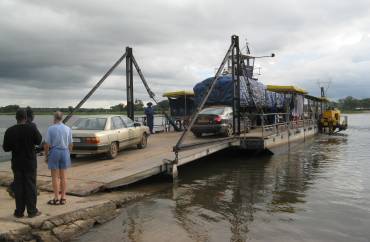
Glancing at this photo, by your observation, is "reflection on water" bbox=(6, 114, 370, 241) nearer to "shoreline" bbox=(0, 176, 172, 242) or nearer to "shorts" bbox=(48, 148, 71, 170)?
"shoreline" bbox=(0, 176, 172, 242)

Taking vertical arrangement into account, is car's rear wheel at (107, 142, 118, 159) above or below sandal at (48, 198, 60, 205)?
above

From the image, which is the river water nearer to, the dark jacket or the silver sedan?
the dark jacket

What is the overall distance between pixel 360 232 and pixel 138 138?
9078mm

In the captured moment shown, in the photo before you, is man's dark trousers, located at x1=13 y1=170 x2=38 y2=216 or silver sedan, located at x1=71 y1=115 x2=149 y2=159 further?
silver sedan, located at x1=71 y1=115 x2=149 y2=159

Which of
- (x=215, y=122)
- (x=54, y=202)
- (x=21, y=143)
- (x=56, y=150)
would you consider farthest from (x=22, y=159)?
(x=215, y=122)

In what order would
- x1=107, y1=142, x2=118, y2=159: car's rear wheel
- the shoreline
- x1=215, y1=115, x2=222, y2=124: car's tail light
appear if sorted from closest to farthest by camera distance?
the shoreline → x1=107, y1=142, x2=118, y2=159: car's rear wheel → x1=215, y1=115, x2=222, y2=124: car's tail light

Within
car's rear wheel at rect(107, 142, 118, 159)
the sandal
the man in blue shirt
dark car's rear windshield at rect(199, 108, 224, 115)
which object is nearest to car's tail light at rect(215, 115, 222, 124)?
dark car's rear windshield at rect(199, 108, 224, 115)

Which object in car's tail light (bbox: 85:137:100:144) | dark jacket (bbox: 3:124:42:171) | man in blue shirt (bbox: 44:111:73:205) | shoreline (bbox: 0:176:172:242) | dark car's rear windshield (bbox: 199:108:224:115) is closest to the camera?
shoreline (bbox: 0:176:172:242)

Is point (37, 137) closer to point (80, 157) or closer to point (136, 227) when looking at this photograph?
point (136, 227)

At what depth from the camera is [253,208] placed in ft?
31.1

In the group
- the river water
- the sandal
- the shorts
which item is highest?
the shorts

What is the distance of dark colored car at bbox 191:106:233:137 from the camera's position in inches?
706

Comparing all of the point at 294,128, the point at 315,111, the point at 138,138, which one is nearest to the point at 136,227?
the point at 138,138

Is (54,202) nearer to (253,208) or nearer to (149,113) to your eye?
(253,208)
